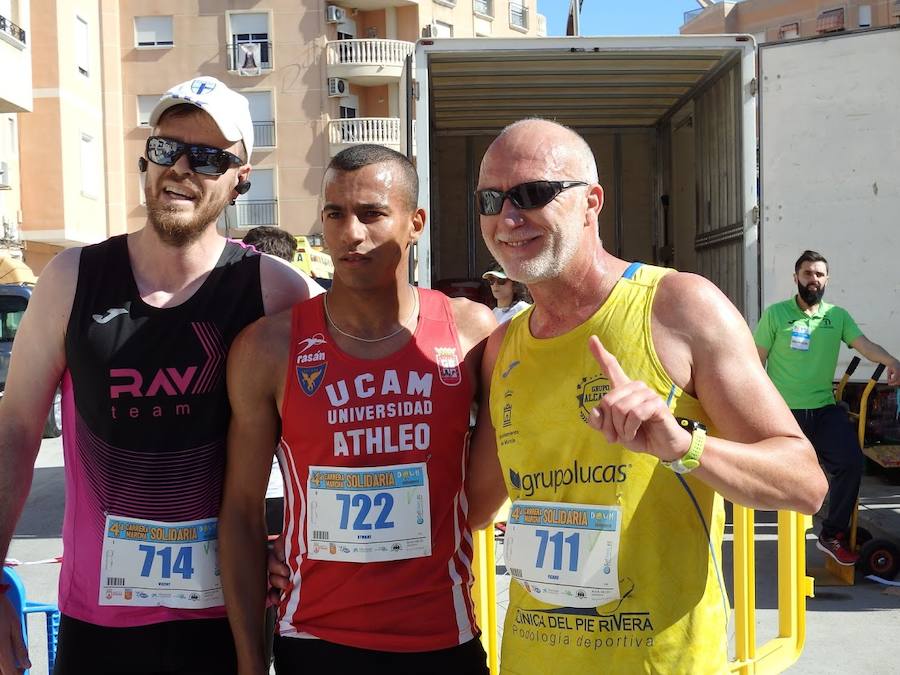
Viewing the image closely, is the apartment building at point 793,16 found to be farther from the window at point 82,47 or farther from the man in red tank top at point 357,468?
the man in red tank top at point 357,468

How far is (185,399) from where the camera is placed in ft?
8.40

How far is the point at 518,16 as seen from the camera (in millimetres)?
41750

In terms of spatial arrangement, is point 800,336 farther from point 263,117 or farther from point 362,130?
point 263,117

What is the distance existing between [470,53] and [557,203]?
5.91 m

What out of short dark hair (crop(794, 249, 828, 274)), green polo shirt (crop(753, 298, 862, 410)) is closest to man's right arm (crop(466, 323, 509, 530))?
green polo shirt (crop(753, 298, 862, 410))

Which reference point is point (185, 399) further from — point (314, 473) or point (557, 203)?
point (557, 203)

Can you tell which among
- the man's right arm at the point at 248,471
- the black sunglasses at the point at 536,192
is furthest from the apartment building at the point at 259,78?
the black sunglasses at the point at 536,192

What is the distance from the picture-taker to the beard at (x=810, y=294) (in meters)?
7.04

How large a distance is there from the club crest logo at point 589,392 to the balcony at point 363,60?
33623mm

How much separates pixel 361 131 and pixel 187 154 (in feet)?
106

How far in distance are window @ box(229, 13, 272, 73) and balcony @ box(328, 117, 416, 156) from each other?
3.28 meters

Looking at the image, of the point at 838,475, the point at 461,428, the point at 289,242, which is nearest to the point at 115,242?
the point at 461,428

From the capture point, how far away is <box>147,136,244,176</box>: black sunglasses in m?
2.64

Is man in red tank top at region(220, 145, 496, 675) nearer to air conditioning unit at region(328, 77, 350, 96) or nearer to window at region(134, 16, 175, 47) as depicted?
air conditioning unit at region(328, 77, 350, 96)
